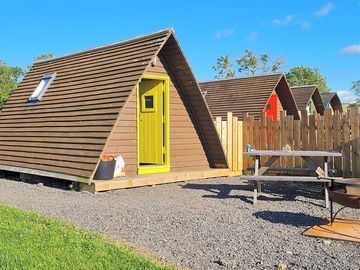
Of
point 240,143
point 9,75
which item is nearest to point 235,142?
point 240,143

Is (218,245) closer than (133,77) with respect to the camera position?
Yes

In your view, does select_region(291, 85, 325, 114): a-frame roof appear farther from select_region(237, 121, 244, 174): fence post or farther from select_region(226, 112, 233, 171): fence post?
select_region(226, 112, 233, 171): fence post

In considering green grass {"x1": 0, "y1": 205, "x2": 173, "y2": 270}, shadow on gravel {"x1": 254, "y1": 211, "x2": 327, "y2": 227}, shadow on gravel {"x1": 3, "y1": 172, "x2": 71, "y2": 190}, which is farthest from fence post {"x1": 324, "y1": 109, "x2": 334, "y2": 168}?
green grass {"x1": 0, "y1": 205, "x2": 173, "y2": 270}

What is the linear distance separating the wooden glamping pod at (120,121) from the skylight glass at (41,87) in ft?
0.11

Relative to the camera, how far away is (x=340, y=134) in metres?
11.7

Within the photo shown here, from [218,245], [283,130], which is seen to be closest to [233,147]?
[283,130]

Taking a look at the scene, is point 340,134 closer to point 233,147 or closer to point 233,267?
point 233,147

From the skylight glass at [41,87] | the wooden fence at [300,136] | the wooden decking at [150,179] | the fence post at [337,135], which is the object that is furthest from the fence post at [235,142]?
the skylight glass at [41,87]

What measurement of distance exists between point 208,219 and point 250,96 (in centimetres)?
1679

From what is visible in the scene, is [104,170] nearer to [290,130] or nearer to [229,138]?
[229,138]

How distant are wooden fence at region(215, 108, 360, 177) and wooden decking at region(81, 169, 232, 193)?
1489 millimetres

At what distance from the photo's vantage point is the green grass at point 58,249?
479 cm

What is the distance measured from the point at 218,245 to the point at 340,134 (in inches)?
281

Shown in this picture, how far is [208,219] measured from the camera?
23.9 feet
